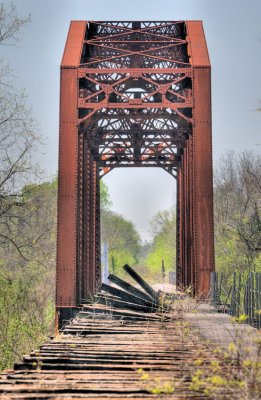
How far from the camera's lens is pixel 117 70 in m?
17.5

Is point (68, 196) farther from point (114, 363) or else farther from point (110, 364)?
point (110, 364)

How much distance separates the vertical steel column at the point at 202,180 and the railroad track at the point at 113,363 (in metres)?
4.08

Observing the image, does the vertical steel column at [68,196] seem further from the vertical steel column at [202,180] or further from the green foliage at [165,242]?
the green foliage at [165,242]

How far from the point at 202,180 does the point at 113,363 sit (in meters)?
9.73

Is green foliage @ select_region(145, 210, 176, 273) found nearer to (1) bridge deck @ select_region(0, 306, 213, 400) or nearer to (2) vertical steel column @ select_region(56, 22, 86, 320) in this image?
(2) vertical steel column @ select_region(56, 22, 86, 320)

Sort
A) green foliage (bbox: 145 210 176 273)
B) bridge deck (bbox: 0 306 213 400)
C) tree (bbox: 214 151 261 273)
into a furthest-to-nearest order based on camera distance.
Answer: green foliage (bbox: 145 210 176 273), tree (bbox: 214 151 261 273), bridge deck (bbox: 0 306 213 400)

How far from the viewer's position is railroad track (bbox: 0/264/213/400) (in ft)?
19.3

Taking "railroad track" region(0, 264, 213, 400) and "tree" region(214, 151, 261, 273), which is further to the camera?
"tree" region(214, 151, 261, 273)

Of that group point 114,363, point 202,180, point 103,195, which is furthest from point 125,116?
point 103,195

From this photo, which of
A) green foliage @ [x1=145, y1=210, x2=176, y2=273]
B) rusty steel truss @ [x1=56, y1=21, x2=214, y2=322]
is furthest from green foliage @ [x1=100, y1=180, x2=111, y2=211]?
rusty steel truss @ [x1=56, y1=21, x2=214, y2=322]

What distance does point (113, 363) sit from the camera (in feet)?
25.7

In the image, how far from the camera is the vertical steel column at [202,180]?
16.7 meters

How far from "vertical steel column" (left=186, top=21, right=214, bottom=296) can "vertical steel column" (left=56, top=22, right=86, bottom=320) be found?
339 cm

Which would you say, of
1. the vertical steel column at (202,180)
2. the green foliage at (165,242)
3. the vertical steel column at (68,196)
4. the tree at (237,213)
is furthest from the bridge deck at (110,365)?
the green foliage at (165,242)
